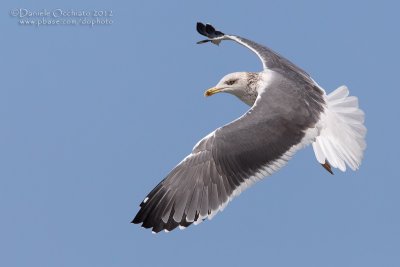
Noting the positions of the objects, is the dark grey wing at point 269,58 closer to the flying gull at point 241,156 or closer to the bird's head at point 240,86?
the bird's head at point 240,86

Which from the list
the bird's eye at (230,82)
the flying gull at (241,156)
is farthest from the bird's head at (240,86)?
the flying gull at (241,156)

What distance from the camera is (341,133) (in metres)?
8.29

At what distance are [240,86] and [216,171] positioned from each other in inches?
63.5

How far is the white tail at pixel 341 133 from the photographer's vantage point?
8.07 m

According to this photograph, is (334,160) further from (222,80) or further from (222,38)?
(222,38)

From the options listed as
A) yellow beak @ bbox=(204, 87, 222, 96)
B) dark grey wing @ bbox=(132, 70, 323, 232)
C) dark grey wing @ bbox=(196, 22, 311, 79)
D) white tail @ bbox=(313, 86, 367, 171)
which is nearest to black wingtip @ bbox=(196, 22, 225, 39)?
dark grey wing @ bbox=(196, 22, 311, 79)

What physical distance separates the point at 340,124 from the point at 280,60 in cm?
116

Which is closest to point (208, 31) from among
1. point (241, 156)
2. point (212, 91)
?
point (212, 91)

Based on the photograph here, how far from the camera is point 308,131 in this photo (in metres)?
8.01

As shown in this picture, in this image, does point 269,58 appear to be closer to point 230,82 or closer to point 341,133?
point 230,82

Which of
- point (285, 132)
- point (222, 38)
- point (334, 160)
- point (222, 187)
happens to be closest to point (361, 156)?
point (334, 160)

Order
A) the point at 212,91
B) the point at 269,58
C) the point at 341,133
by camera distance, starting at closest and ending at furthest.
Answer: the point at 341,133 < the point at 269,58 < the point at 212,91

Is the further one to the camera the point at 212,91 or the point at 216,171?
the point at 212,91

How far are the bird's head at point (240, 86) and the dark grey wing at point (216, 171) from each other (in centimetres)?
120
